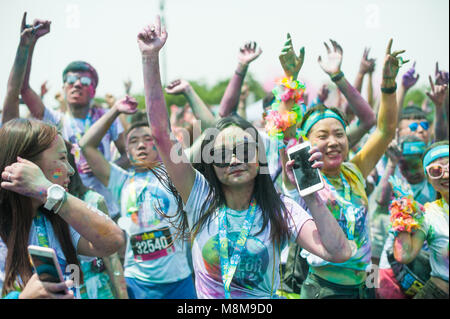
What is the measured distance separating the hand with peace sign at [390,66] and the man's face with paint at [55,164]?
232cm

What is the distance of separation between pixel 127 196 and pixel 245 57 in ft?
5.36

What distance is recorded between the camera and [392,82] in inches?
132

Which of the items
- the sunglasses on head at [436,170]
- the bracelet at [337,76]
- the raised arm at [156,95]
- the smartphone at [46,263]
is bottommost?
the smartphone at [46,263]

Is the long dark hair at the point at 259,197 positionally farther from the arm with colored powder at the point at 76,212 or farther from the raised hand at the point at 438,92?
the raised hand at the point at 438,92

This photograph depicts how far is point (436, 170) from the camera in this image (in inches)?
145

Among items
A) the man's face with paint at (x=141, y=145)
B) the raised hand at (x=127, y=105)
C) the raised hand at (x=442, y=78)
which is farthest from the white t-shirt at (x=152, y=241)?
the raised hand at (x=442, y=78)

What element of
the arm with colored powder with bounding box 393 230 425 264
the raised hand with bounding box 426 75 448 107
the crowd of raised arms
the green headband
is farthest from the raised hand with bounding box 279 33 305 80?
the raised hand with bounding box 426 75 448 107

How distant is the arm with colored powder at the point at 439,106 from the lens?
15.5 feet

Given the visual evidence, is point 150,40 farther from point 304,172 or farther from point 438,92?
point 438,92

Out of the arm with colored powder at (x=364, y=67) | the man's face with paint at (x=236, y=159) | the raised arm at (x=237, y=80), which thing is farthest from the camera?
the arm with colored powder at (x=364, y=67)

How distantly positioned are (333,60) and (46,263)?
282 centimetres

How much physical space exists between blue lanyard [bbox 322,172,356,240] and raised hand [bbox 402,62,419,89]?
1.98 meters

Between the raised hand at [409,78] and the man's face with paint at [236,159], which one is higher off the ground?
the raised hand at [409,78]
